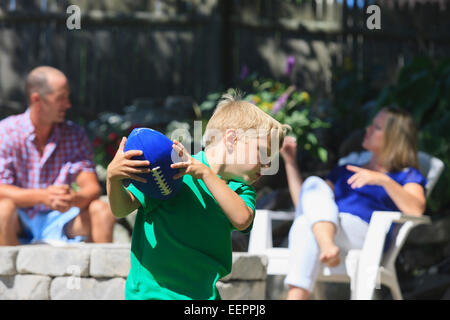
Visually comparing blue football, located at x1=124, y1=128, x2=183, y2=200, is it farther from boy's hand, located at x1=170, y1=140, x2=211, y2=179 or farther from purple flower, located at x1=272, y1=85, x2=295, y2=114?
purple flower, located at x1=272, y1=85, x2=295, y2=114

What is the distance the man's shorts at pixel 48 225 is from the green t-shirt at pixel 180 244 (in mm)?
1726

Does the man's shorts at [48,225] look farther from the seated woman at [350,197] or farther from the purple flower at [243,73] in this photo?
the purple flower at [243,73]

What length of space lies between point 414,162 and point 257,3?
3273mm

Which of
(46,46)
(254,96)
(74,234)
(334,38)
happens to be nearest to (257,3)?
(334,38)

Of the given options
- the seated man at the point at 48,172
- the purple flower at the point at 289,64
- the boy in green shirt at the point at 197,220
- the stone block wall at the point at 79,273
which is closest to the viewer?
the boy in green shirt at the point at 197,220

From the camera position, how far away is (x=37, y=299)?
133 inches

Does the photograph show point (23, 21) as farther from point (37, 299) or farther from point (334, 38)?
point (37, 299)

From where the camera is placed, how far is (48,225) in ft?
12.3

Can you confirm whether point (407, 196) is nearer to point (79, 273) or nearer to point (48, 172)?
point (79, 273)

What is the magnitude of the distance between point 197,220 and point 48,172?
6.47 ft

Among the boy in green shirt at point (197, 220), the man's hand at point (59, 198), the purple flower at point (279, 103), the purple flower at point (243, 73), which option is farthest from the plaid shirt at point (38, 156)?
the purple flower at point (243, 73)

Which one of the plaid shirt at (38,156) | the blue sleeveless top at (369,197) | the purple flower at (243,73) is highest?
the purple flower at (243,73)

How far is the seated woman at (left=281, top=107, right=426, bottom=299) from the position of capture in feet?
11.6

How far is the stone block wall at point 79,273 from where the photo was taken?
10.9ft
